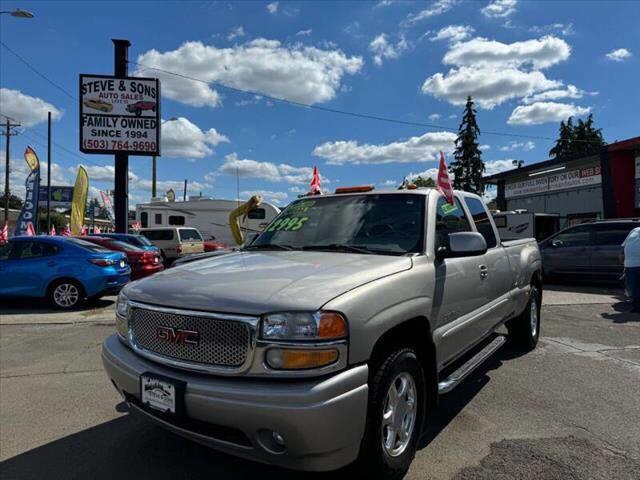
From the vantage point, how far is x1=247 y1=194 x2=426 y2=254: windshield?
12.2ft

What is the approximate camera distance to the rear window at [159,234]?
2039 centimetres

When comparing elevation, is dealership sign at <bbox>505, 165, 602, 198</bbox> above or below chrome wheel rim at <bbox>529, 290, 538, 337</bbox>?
above

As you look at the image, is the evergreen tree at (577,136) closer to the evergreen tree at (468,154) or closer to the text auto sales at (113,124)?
the evergreen tree at (468,154)

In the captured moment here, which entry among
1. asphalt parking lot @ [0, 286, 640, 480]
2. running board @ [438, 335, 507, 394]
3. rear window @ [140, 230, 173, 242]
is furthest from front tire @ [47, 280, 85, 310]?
rear window @ [140, 230, 173, 242]

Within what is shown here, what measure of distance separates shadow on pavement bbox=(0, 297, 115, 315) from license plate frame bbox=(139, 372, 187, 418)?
789cm

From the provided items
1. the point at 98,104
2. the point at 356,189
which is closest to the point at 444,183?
the point at 356,189

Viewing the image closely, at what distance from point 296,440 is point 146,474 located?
4.51 feet

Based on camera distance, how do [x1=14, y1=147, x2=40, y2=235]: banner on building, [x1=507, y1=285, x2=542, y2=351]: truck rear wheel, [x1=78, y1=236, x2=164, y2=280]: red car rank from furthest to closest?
[x1=14, y1=147, x2=40, y2=235]: banner on building < [x1=78, y1=236, x2=164, y2=280]: red car < [x1=507, y1=285, x2=542, y2=351]: truck rear wheel

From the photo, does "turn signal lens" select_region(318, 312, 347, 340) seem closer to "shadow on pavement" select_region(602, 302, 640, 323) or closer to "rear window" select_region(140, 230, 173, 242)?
"shadow on pavement" select_region(602, 302, 640, 323)

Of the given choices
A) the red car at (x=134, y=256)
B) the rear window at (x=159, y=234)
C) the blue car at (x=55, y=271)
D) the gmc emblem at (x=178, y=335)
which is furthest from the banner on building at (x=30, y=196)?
the gmc emblem at (x=178, y=335)

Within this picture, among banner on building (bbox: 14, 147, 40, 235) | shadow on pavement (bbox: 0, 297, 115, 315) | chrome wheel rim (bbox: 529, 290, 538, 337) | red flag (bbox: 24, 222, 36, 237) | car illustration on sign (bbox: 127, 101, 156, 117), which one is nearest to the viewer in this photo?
chrome wheel rim (bbox: 529, 290, 538, 337)

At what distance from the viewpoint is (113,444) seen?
3.67 m

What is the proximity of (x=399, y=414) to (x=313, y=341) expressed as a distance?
2.97 feet

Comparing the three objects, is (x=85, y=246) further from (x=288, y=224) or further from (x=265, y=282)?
(x=265, y=282)
